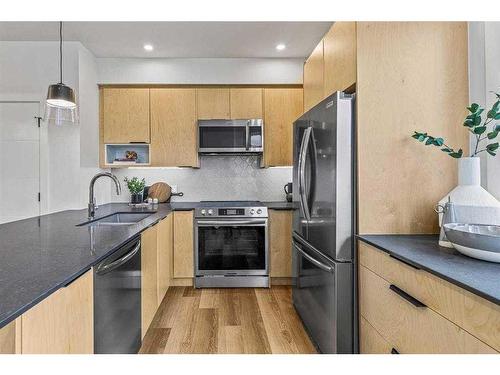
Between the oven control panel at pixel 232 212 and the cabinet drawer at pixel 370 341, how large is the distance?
1.67 metres

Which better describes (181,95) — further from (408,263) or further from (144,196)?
(408,263)

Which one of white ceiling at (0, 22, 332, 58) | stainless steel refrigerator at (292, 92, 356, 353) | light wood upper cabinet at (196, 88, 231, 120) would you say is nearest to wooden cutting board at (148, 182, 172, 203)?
light wood upper cabinet at (196, 88, 231, 120)

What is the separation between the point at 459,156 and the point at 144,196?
3.20 metres

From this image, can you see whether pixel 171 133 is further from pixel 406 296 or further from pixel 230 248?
pixel 406 296

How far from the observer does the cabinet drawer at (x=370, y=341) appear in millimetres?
1490

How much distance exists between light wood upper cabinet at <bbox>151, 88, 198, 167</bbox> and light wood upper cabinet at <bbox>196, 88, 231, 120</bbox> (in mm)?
113

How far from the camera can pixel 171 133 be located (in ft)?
11.7

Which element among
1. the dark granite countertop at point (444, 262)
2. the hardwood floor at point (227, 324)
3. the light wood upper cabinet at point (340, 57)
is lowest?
the hardwood floor at point (227, 324)

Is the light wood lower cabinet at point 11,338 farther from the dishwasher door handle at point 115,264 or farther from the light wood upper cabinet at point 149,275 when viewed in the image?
the light wood upper cabinet at point 149,275

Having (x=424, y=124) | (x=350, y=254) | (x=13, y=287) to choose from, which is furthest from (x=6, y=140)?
(x=424, y=124)

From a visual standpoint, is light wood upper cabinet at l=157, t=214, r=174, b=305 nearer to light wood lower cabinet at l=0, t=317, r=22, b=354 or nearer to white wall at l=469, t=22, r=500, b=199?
light wood lower cabinet at l=0, t=317, r=22, b=354

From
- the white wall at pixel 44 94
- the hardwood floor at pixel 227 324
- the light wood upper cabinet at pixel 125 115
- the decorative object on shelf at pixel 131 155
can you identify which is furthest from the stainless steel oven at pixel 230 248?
the white wall at pixel 44 94

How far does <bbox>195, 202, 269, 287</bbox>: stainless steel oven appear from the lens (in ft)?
10.7

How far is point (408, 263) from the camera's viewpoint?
128 centimetres
